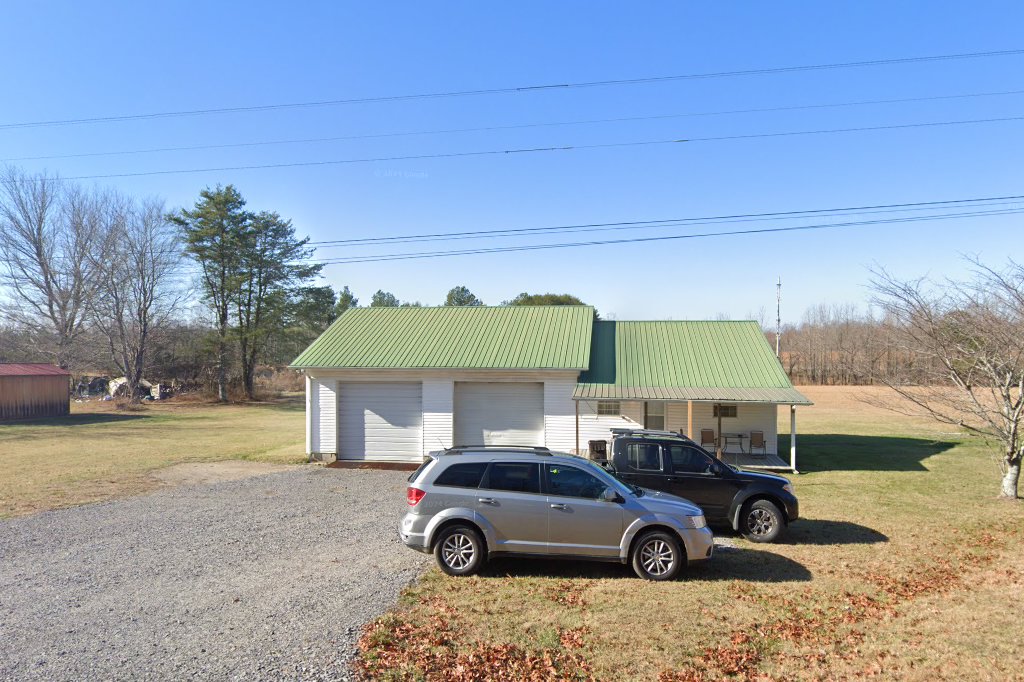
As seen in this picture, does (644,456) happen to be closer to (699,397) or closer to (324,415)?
(699,397)

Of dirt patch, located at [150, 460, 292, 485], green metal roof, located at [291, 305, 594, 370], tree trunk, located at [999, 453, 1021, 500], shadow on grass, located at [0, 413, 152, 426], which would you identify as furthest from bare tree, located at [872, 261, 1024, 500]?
shadow on grass, located at [0, 413, 152, 426]

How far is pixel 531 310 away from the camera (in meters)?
22.4

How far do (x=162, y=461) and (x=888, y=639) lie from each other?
19.4 metres

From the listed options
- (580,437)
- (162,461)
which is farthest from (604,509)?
(162,461)

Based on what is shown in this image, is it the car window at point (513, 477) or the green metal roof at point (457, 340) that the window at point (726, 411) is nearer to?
the green metal roof at point (457, 340)

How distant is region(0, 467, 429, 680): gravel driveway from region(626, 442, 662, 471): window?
4.09 m

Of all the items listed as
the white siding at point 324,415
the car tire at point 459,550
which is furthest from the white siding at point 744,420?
the car tire at point 459,550

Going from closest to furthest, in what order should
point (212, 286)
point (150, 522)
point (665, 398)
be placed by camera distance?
point (150, 522)
point (665, 398)
point (212, 286)

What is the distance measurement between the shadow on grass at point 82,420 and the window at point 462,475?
101ft

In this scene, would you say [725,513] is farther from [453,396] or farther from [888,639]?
[453,396]

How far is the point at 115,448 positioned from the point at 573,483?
20371 mm

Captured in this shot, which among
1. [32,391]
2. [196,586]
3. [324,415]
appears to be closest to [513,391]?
[324,415]

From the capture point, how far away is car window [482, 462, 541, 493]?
26.5 feet

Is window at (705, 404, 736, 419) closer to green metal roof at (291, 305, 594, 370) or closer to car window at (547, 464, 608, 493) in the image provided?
green metal roof at (291, 305, 594, 370)
